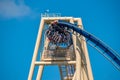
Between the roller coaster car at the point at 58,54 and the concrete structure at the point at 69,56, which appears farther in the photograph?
the roller coaster car at the point at 58,54

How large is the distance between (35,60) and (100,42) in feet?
31.9

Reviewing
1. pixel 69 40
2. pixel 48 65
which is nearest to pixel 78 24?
pixel 69 40

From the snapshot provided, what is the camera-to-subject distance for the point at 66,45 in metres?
72.1

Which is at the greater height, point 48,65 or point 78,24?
point 78,24

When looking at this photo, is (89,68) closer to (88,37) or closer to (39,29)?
(88,37)

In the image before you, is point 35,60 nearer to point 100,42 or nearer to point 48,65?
point 48,65

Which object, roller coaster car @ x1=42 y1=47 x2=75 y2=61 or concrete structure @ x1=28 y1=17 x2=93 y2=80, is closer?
concrete structure @ x1=28 y1=17 x2=93 y2=80

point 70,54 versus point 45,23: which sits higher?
point 45,23

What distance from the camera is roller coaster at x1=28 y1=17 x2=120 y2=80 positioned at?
230 feet

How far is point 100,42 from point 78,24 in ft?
16.7

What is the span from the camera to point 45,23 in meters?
72.7

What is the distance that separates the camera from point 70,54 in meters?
71.8

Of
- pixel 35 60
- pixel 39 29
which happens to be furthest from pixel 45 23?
pixel 35 60

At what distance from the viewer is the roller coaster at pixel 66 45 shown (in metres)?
70.2
